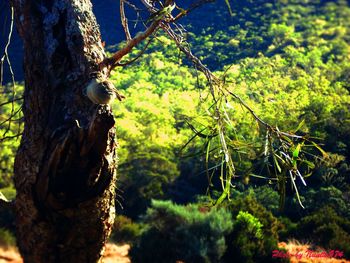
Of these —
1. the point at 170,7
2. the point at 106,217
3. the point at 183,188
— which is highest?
the point at 170,7

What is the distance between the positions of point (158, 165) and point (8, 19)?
8.44 meters

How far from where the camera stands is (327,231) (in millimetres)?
6672

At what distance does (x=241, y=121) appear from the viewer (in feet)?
40.1

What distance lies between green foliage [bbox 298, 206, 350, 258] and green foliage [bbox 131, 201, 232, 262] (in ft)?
5.51

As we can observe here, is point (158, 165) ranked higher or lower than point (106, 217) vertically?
lower

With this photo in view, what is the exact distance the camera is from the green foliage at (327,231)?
6305 mm

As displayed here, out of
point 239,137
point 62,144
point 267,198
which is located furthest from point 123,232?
point 62,144

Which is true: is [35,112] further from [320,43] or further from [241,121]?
[320,43]

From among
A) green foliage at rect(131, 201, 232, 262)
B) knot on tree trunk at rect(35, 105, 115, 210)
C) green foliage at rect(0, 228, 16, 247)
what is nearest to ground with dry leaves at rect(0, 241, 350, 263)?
green foliage at rect(0, 228, 16, 247)

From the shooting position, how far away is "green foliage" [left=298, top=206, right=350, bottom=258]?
6305mm

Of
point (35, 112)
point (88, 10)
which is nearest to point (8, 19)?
point (88, 10)

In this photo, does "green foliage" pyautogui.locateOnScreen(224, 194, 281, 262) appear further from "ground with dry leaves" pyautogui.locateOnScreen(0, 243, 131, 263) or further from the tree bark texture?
the tree bark texture

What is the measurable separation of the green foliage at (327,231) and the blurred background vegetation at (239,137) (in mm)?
17

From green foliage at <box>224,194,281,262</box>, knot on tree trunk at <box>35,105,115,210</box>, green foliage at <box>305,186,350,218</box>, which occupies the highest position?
knot on tree trunk at <box>35,105,115,210</box>
